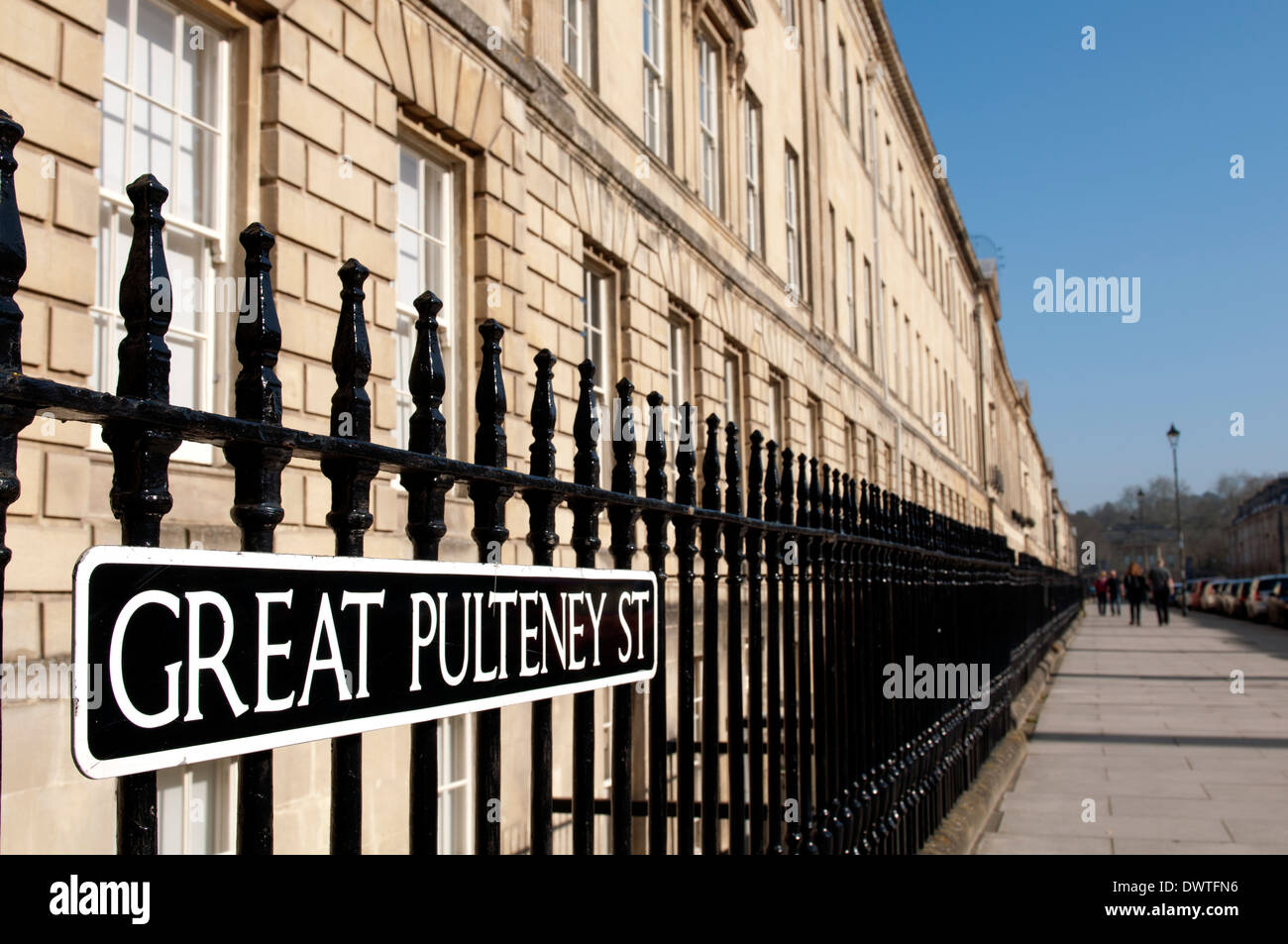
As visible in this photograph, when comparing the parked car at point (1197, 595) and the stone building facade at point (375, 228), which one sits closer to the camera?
the stone building facade at point (375, 228)

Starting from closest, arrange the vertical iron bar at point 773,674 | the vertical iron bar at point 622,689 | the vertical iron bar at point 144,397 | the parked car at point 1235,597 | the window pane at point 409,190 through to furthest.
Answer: the vertical iron bar at point 144,397 < the vertical iron bar at point 622,689 < the vertical iron bar at point 773,674 < the window pane at point 409,190 < the parked car at point 1235,597

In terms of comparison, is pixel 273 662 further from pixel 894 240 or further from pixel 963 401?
Answer: pixel 963 401

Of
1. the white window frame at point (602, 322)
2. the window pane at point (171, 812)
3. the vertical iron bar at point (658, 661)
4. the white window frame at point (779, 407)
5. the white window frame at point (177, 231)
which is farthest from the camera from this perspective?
the white window frame at point (779, 407)

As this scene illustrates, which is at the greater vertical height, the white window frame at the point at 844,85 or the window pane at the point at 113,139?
the white window frame at the point at 844,85

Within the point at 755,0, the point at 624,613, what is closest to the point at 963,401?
the point at 755,0

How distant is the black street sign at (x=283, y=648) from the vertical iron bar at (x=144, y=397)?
8 cm

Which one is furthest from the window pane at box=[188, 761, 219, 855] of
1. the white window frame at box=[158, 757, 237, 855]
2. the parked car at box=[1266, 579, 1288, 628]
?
the parked car at box=[1266, 579, 1288, 628]

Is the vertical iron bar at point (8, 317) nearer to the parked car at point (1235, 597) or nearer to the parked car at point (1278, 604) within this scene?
the parked car at point (1278, 604)

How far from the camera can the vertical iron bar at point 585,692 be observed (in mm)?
2594

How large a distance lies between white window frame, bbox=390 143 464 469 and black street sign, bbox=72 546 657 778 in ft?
20.8

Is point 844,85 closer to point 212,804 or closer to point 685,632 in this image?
point 212,804

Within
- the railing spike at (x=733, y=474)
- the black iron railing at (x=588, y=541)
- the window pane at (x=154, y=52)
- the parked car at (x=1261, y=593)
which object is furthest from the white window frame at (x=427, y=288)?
the parked car at (x=1261, y=593)

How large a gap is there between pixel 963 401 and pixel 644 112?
4354 cm

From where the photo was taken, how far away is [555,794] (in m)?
9.49
